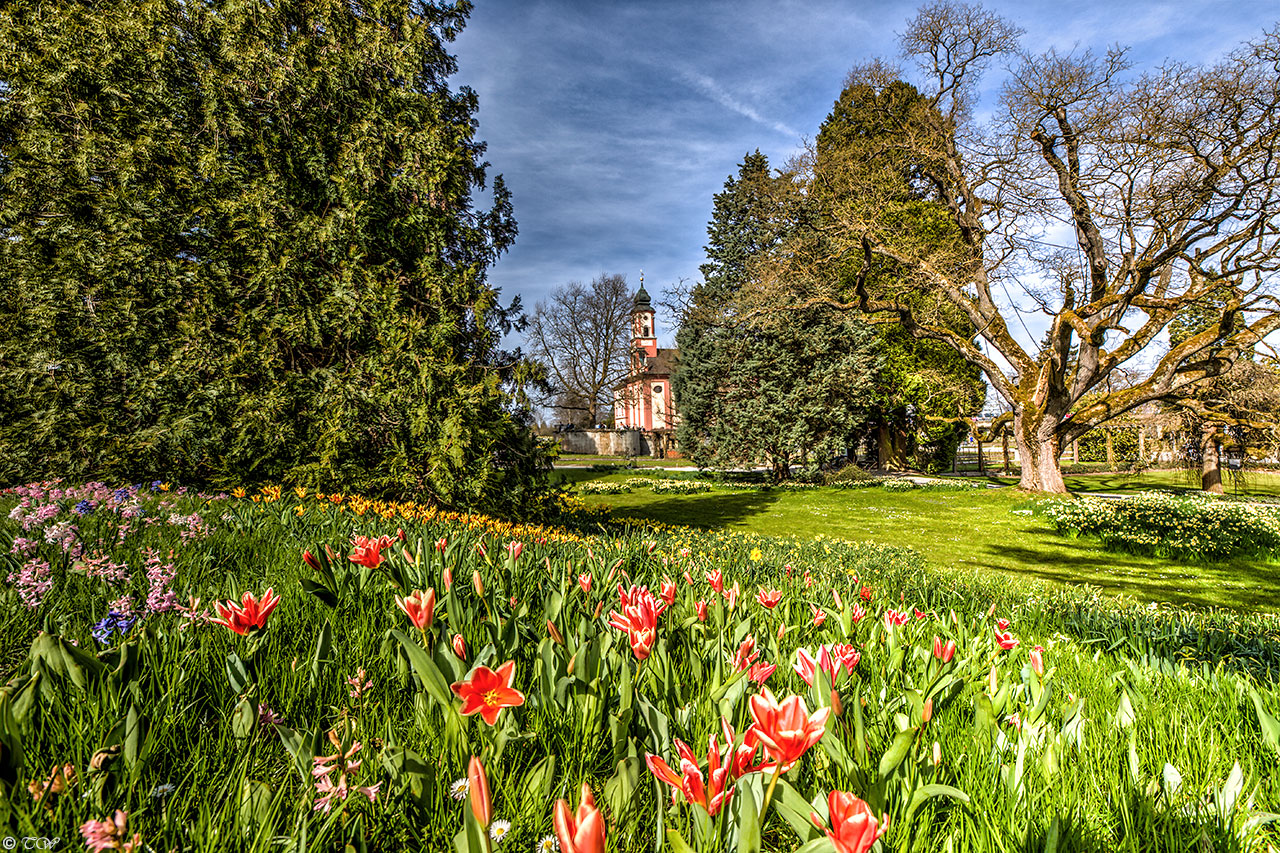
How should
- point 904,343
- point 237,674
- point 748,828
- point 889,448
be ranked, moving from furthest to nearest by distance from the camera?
point 889,448
point 904,343
point 237,674
point 748,828

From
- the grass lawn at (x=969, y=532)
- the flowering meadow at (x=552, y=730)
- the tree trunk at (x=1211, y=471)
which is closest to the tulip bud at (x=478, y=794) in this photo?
the flowering meadow at (x=552, y=730)

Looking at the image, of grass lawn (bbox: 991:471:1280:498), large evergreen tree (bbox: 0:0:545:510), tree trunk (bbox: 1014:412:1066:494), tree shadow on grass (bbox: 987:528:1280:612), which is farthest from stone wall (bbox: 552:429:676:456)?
large evergreen tree (bbox: 0:0:545:510)

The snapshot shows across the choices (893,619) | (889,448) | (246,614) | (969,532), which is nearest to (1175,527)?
(969,532)

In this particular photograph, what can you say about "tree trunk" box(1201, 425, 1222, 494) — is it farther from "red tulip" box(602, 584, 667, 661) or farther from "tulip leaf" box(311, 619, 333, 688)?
"tulip leaf" box(311, 619, 333, 688)

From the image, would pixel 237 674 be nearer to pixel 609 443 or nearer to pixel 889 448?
pixel 889 448

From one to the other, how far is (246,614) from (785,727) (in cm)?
136

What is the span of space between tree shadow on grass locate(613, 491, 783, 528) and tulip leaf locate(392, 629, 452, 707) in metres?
10.2

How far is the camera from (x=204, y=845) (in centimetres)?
94

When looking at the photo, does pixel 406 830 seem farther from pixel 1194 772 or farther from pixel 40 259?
pixel 40 259

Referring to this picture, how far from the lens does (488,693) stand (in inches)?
41.6

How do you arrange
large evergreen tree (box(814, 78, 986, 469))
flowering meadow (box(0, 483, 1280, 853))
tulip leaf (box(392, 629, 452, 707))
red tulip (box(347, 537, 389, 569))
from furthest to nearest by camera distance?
1. large evergreen tree (box(814, 78, 986, 469))
2. red tulip (box(347, 537, 389, 569))
3. tulip leaf (box(392, 629, 452, 707))
4. flowering meadow (box(0, 483, 1280, 853))

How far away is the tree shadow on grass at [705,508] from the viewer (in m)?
12.5

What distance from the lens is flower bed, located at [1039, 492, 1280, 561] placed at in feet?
28.3

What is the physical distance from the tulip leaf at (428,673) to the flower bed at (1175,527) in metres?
11.4
